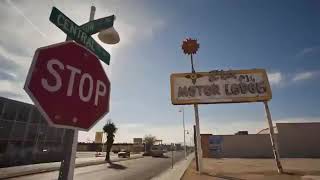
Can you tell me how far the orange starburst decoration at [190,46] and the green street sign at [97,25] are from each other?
661 inches

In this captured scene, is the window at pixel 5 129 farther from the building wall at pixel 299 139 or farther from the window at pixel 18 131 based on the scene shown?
the building wall at pixel 299 139

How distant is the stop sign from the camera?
6.59 feet

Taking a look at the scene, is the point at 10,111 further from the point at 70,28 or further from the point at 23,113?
the point at 70,28

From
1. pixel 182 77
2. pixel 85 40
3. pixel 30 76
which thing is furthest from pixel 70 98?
pixel 182 77

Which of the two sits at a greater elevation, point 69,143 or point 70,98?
point 70,98

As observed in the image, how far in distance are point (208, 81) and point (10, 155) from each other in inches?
856

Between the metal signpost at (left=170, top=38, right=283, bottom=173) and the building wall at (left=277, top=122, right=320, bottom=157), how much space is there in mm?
31164

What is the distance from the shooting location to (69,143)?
8.00 ft

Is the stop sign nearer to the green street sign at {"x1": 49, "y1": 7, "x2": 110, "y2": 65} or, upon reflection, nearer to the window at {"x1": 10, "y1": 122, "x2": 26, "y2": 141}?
the green street sign at {"x1": 49, "y1": 7, "x2": 110, "y2": 65}

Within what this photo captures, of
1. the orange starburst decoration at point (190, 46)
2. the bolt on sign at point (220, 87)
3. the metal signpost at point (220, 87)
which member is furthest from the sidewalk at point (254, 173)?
the orange starburst decoration at point (190, 46)

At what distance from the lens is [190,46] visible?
19828 millimetres

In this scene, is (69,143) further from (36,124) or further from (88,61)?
(36,124)

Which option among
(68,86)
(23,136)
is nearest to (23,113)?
(23,136)

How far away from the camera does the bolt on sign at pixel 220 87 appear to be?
1848 cm
